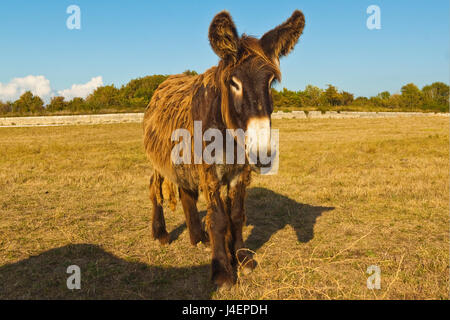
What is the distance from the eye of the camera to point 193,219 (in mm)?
4828

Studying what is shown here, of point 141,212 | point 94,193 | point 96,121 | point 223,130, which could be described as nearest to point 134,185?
point 94,193

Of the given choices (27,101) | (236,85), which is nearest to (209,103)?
(236,85)

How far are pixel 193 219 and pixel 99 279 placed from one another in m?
1.58

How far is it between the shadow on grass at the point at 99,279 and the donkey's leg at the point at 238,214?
463mm

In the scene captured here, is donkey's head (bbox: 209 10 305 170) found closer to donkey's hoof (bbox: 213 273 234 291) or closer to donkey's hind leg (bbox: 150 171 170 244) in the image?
donkey's hoof (bbox: 213 273 234 291)

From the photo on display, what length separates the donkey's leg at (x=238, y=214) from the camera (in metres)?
3.83

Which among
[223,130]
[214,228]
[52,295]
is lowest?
[52,295]

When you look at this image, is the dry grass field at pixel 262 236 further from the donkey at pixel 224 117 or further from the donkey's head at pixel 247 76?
the donkey's head at pixel 247 76

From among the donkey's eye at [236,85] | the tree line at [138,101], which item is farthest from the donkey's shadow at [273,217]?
the tree line at [138,101]

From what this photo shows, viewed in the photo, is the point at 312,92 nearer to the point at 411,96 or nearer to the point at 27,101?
the point at 411,96

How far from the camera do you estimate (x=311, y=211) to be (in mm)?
6406

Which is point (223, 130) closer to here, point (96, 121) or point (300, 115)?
point (96, 121)

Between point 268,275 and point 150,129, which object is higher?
point 150,129

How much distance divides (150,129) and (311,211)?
11.9 ft
